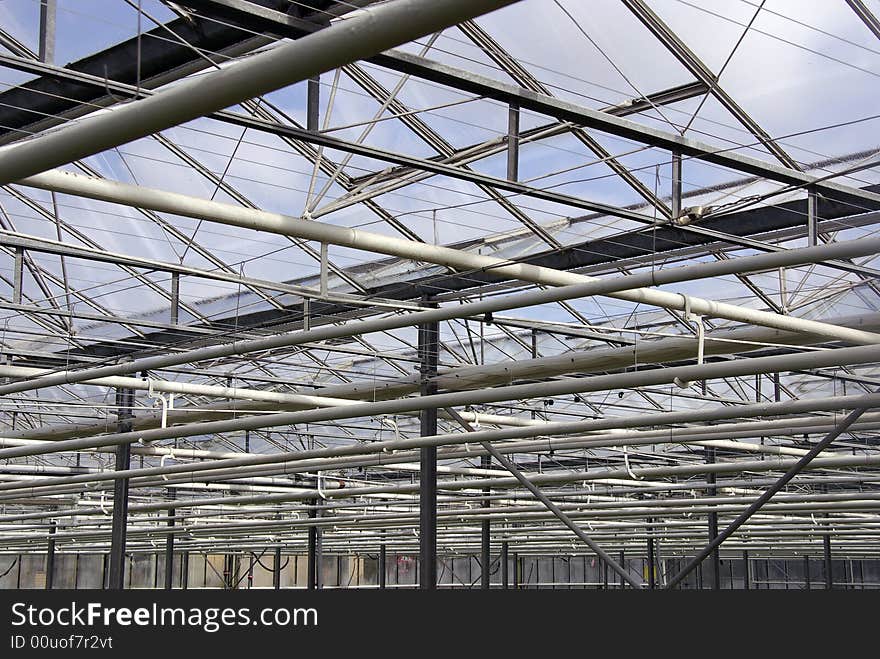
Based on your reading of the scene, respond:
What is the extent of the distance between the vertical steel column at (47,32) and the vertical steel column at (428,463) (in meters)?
10.8

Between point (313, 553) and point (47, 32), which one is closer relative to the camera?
point (47, 32)

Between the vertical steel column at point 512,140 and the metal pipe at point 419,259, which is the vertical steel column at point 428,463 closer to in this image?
the metal pipe at point 419,259

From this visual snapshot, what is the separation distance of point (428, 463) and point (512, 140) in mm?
9347

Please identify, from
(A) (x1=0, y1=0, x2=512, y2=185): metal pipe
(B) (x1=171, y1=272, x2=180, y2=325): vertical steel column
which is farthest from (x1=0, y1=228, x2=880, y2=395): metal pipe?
(A) (x1=0, y1=0, x2=512, y2=185): metal pipe

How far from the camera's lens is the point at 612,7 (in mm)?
11688

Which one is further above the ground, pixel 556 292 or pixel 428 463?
pixel 556 292

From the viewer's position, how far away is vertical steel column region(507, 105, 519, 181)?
1211cm

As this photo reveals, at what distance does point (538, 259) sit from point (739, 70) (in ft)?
16.9

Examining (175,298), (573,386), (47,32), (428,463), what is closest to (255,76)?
(47,32)

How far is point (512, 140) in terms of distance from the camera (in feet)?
40.4

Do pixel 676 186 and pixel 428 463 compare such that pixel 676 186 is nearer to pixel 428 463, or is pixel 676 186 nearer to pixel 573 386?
pixel 573 386

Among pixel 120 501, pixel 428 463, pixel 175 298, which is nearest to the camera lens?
pixel 175 298

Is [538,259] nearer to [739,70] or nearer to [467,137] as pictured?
[467,137]

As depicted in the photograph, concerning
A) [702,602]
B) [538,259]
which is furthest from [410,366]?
[702,602]
